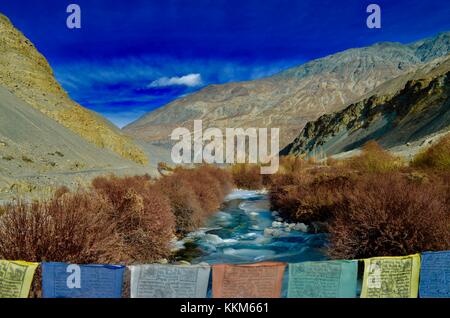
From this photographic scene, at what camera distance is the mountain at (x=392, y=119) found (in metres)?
68.3

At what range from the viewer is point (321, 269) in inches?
254

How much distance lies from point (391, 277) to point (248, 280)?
7.82ft

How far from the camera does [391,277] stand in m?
6.66

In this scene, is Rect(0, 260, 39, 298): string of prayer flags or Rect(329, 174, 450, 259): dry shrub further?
Rect(329, 174, 450, 259): dry shrub

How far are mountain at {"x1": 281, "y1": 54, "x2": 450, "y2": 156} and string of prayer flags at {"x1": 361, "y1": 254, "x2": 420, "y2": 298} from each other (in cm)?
5295

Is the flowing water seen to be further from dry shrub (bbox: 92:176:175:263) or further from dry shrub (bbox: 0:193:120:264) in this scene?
dry shrub (bbox: 0:193:120:264)

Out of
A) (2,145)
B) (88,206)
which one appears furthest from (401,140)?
(88,206)

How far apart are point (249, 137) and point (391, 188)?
177 m

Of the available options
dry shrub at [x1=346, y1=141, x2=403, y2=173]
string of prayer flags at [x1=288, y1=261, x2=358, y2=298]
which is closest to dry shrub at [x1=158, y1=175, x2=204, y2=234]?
dry shrub at [x1=346, y1=141, x2=403, y2=173]

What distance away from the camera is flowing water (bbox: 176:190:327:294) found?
16984 millimetres

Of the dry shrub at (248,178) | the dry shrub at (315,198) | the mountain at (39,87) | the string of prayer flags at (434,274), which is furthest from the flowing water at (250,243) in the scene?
the mountain at (39,87)

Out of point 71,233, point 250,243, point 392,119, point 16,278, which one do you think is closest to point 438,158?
point 250,243

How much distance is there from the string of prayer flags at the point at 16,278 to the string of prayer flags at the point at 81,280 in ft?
0.74

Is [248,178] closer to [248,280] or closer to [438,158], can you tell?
[438,158]
